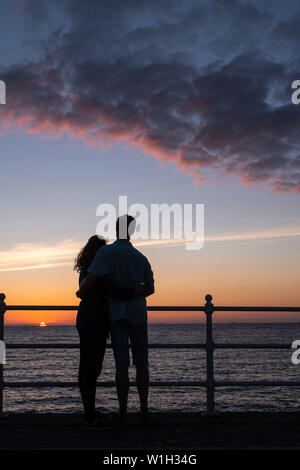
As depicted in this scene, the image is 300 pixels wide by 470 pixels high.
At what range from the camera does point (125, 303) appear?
4.62 metres

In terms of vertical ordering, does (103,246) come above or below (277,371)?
above

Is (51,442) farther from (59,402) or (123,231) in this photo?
(59,402)

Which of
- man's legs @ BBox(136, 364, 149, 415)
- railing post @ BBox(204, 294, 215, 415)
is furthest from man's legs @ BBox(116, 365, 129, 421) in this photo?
railing post @ BBox(204, 294, 215, 415)

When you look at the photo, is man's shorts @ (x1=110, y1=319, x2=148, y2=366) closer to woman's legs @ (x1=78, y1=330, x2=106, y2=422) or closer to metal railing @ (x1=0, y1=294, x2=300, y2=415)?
woman's legs @ (x1=78, y1=330, x2=106, y2=422)

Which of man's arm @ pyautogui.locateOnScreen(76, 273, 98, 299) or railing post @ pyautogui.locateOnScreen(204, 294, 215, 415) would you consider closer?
man's arm @ pyautogui.locateOnScreen(76, 273, 98, 299)

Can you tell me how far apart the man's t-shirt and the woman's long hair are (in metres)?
0.20

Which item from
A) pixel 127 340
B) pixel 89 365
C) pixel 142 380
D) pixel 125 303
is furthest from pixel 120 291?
pixel 142 380

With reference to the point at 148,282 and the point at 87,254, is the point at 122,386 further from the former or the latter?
the point at 87,254

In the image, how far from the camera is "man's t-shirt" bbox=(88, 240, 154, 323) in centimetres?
457
